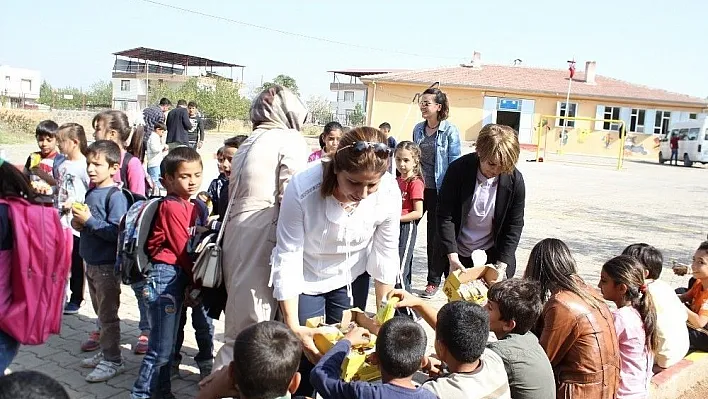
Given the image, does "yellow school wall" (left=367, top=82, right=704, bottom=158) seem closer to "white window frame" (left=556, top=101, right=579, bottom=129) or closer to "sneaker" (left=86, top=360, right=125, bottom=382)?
"white window frame" (left=556, top=101, right=579, bottom=129)

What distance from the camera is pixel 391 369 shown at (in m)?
2.48

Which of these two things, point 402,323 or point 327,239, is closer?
point 402,323

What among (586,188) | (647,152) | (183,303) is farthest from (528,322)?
(647,152)

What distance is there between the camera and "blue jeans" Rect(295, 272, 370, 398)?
3061 millimetres

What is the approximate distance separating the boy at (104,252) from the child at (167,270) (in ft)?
1.91

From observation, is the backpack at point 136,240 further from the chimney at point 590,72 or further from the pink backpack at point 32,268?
the chimney at point 590,72

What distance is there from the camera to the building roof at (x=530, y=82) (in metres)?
40.2

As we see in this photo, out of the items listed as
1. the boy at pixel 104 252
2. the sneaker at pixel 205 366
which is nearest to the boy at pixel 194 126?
the boy at pixel 104 252

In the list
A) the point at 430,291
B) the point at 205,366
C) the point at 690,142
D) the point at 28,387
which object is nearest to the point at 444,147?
the point at 430,291

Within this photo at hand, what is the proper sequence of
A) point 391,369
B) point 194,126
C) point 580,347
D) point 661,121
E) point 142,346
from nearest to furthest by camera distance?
point 391,369 < point 580,347 < point 142,346 < point 194,126 < point 661,121

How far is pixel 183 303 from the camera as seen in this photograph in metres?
3.73

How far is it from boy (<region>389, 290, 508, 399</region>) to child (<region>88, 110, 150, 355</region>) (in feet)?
8.47

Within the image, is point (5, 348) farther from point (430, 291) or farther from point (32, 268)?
point (430, 291)

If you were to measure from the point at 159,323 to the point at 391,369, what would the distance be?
5.42 feet
